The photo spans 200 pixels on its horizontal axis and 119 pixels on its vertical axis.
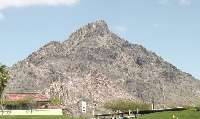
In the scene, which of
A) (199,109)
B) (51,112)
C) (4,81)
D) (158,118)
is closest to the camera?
(158,118)

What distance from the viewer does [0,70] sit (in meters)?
148

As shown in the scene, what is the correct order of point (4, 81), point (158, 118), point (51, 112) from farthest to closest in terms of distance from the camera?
1. point (51, 112)
2. point (4, 81)
3. point (158, 118)

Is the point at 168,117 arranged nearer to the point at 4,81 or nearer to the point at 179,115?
the point at 179,115

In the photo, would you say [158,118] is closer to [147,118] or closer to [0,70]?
[147,118]

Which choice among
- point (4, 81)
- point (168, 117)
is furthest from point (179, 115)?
point (4, 81)

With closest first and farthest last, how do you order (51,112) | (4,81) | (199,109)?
(199,109) < (4,81) < (51,112)

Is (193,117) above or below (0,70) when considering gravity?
below

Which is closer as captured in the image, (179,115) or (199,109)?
(179,115)

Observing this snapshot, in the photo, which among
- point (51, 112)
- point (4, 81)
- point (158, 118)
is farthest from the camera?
point (51, 112)

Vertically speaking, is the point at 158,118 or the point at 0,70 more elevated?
the point at 0,70

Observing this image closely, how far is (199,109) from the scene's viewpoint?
92.2 metres

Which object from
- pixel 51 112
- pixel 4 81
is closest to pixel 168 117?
pixel 4 81

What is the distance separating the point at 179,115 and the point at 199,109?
720 centimetres

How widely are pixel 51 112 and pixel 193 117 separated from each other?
103179 millimetres
